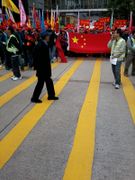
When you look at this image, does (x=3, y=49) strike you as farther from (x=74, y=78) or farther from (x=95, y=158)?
(x=95, y=158)

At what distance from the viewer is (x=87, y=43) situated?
17.9 metres

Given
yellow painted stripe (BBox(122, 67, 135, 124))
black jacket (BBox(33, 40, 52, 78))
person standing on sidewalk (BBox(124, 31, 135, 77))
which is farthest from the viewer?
person standing on sidewalk (BBox(124, 31, 135, 77))

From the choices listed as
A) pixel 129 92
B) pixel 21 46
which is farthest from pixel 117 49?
pixel 21 46

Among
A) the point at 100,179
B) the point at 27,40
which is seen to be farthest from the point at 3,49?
the point at 100,179

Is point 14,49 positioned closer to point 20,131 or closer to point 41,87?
point 41,87

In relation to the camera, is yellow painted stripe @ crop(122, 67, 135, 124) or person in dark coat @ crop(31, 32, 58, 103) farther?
person in dark coat @ crop(31, 32, 58, 103)

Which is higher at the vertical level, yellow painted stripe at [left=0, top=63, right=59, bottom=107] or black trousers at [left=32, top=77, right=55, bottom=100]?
black trousers at [left=32, top=77, right=55, bottom=100]

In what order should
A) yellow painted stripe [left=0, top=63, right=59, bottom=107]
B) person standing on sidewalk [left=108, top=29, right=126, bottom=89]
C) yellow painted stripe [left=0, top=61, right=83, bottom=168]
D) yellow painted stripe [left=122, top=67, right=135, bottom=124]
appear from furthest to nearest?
person standing on sidewalk [left=108, top=29, right=126, bottom=89] < yellow painted stripe [left=0, top=63, right=59, bottom=107] < yellow painted stripe [left=122, top=67, right=135, bottom=124] < yellow painted stripe [left=0, top=61, right=83, bottom=168]

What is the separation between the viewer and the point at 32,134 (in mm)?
5660

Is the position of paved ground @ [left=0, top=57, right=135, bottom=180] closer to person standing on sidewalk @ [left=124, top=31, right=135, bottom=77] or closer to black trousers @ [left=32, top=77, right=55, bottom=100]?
black trousers @ [left=32, top=77, right=55, bottom=100]

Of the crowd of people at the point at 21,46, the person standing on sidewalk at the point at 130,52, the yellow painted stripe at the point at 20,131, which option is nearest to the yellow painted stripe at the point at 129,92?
the person standing on sidewalk at the point at 130,52

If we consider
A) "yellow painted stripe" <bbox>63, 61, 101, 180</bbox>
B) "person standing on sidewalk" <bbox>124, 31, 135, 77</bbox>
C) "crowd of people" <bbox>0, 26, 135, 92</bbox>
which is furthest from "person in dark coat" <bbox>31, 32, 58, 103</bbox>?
"person standing on sidewalk" <bbox>124, 31, 135, 77</bbox>

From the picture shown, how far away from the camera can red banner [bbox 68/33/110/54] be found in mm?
17766

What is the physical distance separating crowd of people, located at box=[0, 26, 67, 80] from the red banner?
0.48 metres
